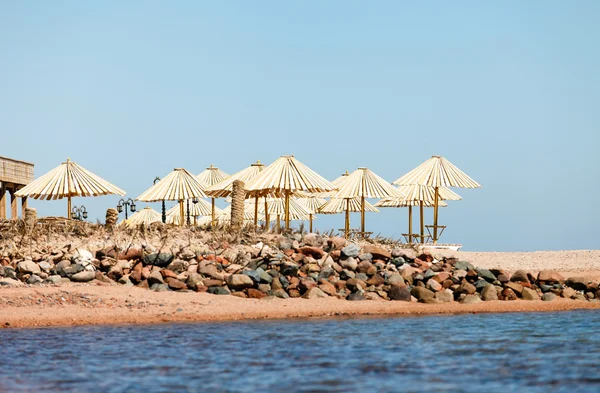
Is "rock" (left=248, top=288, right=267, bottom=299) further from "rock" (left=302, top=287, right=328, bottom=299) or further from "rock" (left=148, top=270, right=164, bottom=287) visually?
"rock" (left=148, top=270, right=164, bottom=287)

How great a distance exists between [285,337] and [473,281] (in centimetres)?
780

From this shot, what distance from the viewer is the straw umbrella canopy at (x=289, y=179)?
22297 mm

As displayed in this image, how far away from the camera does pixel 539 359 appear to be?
1084 cm

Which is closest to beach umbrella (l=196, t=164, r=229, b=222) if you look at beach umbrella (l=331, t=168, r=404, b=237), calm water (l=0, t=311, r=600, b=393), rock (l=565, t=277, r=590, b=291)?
beach umbrella (l=331, t=168, r=404, b=237)

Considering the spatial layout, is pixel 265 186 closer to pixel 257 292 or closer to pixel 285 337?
pixel 257 292

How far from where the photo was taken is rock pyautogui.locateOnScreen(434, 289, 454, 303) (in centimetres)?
1761

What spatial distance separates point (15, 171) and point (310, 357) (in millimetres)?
24147

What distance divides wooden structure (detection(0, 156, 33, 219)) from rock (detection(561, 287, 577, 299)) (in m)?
19.8

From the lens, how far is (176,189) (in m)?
27.9

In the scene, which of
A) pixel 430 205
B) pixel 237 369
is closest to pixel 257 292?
pixel 237 369

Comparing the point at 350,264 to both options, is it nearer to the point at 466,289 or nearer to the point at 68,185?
the point at 466,289

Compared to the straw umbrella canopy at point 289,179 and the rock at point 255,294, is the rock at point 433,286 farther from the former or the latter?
the straw umbrella canopy at point 289,179

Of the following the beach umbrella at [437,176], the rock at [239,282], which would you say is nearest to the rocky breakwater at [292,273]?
the rock at [239,282]

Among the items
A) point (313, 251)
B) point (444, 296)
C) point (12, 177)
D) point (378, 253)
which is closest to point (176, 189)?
point (12, 177)
